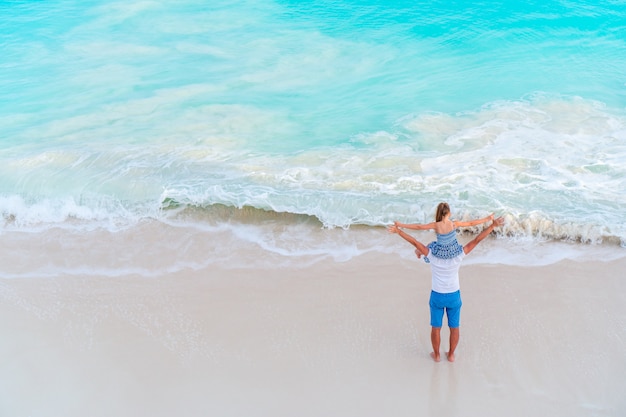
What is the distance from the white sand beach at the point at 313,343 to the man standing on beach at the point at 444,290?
269 mm

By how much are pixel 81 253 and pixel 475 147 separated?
5.61 meters

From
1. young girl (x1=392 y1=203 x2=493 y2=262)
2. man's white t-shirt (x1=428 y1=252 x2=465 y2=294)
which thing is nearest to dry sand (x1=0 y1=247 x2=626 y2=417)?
man's white t-shirt (x1=428 y1=252 x2=465 y2=294)

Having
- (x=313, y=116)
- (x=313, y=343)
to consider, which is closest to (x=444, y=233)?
(x=313, y=343)

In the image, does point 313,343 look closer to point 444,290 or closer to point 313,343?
point 313,343

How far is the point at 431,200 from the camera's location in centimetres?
734

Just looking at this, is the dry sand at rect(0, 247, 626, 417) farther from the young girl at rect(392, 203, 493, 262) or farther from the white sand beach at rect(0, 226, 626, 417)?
the young girl at rect(392, 203, 493, 262)

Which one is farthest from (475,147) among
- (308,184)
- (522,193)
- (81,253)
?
(81,253)

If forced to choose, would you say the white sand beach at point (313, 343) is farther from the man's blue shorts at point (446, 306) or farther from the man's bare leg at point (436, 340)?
the man's blue shorts at point (446, 306)

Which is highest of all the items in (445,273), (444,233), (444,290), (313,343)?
(444,233)

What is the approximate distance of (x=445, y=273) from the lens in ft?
14.9

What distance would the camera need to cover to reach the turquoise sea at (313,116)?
7301 millimetres

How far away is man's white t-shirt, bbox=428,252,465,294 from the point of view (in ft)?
14.8

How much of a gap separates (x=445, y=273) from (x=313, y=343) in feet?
4.59

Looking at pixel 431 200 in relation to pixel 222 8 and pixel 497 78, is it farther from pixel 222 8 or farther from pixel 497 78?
pixel 222 8
